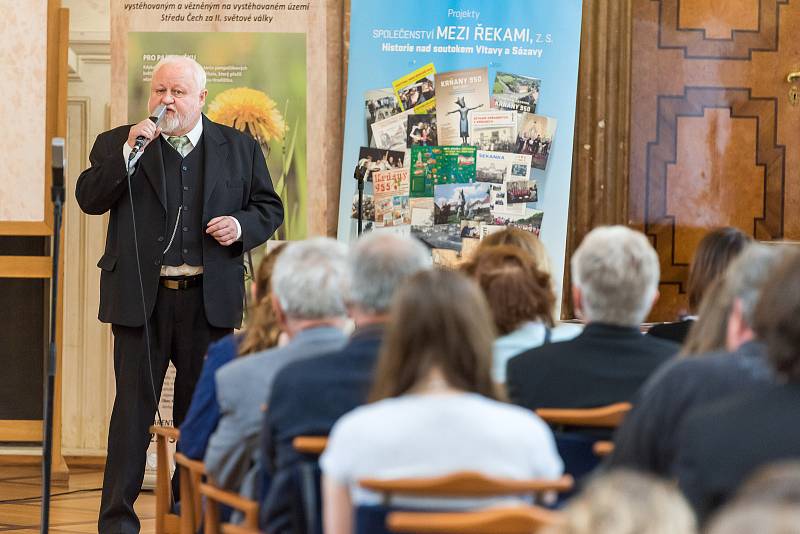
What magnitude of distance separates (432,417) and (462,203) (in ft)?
12.7

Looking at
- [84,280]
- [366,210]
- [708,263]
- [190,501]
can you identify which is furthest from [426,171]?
[190,501]

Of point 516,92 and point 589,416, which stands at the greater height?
point 516,92

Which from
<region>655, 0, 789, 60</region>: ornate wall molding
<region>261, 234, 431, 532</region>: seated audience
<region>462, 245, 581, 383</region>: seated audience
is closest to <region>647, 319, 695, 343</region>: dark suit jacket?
<region>462, 245, 581, 383</region>: seated audience

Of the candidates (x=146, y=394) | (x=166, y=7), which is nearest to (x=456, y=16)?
(x=166, y=7)

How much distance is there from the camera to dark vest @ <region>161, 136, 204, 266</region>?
4746 millimetres

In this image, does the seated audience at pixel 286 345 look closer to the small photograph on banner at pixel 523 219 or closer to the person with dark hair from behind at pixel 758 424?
the person with dark hair from behind at pixel 758 424

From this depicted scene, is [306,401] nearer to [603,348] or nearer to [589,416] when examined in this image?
[589,416]

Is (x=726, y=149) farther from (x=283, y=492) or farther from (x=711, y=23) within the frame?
(x=283, y=492)

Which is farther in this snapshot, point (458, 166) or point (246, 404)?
point (458, 166)

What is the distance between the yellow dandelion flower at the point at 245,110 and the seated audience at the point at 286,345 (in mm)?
3056

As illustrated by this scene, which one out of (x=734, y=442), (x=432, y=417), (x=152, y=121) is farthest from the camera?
(x=152, y=121)

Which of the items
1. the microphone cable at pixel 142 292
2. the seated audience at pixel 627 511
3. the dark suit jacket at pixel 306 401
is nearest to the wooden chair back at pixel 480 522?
the seated audience at pixel 627 511

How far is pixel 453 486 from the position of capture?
2041 mm

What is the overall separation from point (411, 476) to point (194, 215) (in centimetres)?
283
